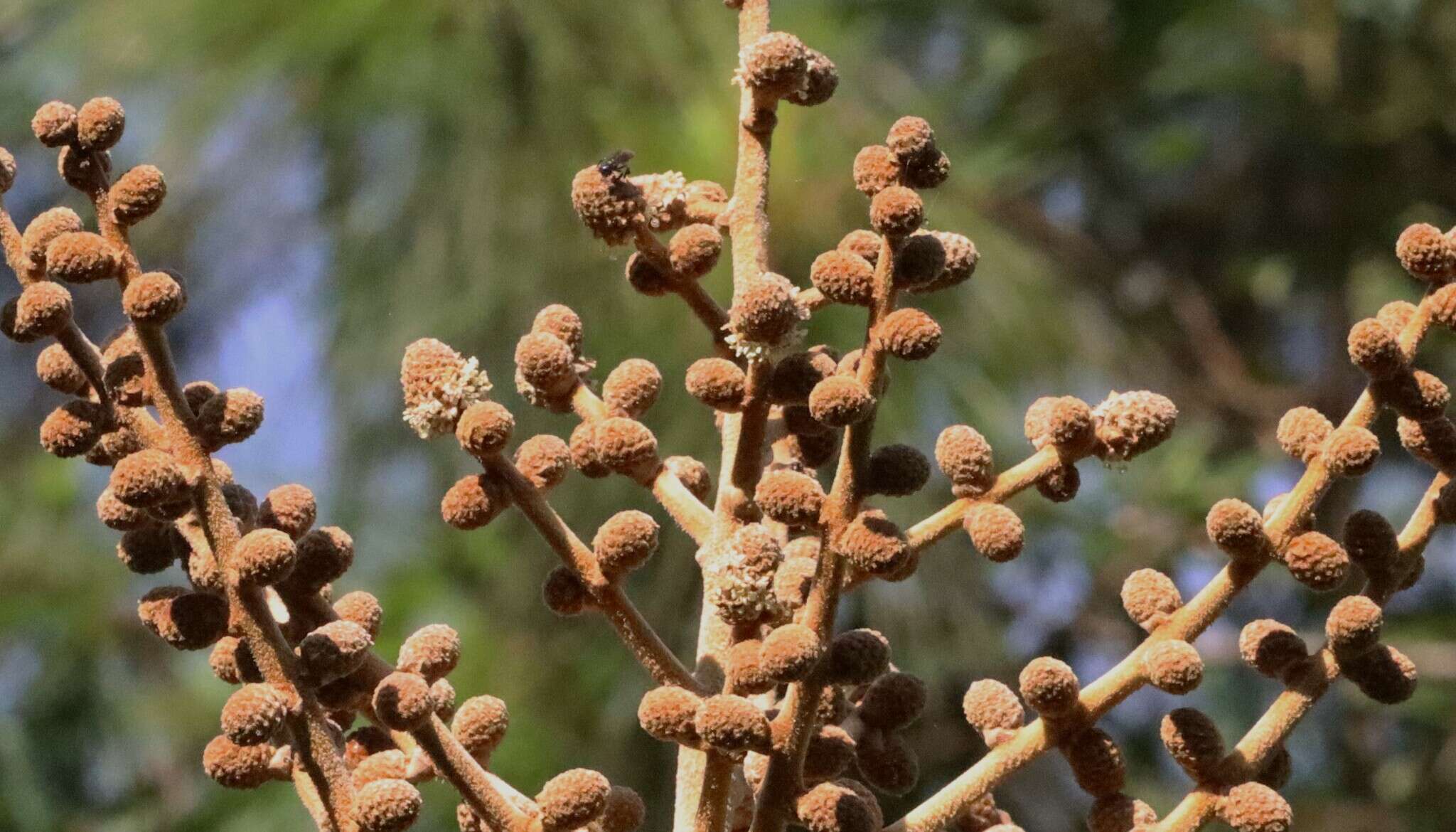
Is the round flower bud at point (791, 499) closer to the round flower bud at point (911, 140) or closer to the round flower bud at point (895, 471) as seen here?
the round flower bud at point (895, 471)

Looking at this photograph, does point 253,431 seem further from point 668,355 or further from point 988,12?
point 988,12

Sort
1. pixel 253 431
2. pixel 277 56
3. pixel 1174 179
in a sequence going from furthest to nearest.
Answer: pixel 1174 179 < pixel 277 56 < pixel 253 431

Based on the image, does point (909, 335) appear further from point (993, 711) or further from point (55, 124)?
point (55, 124)

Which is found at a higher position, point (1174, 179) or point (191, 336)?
point (191, 336)

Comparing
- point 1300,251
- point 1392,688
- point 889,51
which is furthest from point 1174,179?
point 1392,688

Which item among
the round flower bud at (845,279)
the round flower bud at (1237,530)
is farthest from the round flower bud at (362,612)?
the round flower bud at (1237,530)

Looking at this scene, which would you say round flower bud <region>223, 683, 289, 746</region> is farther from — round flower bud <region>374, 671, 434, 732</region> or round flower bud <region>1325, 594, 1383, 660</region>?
A: round flower bud <region>1325, 594, 1383, 660</region>

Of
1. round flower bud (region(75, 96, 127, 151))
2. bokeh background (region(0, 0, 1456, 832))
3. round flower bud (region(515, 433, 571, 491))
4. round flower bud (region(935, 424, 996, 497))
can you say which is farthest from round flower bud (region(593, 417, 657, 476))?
bokeh background (region(0, 0, 1456, 832))
